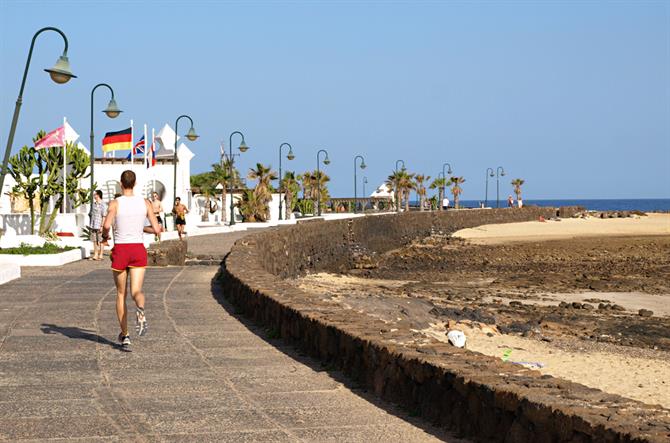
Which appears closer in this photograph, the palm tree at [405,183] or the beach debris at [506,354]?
the beach debris at [506,354]

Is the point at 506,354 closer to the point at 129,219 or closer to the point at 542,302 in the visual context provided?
the point at 129,219

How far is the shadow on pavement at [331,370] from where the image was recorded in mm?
A: 7035

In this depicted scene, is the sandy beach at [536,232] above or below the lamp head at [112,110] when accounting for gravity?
below

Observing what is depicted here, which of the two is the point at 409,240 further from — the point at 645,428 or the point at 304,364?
the point at 645,428

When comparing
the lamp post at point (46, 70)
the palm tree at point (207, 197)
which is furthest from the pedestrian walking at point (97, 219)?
the palm tree at point (207, 197)

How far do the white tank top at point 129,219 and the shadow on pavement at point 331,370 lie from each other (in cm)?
183

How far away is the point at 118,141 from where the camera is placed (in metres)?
49.2

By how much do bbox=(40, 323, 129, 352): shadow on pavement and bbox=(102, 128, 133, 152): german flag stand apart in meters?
37.2

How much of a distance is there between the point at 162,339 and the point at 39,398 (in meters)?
3.30

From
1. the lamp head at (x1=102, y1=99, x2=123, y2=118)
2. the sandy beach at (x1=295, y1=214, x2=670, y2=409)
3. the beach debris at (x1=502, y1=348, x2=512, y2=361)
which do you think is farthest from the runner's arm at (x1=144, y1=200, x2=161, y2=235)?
the lamp head at (x1=102, y1=99, x2=123, y2=118)

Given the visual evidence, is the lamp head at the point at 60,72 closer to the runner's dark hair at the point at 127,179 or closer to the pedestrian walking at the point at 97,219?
the pedestrian walking at the point at 97,219

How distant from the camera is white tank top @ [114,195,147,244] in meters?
10.1

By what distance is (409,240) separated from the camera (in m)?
62.3

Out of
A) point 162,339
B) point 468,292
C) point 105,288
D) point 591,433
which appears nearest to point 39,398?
point 162,339
